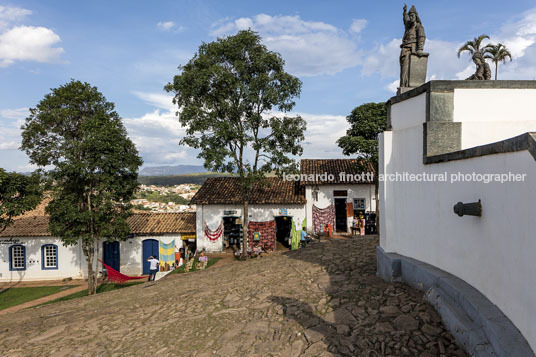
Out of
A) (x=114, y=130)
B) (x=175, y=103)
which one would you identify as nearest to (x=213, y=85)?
(x=175, y=103)

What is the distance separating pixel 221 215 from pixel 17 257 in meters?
13.9

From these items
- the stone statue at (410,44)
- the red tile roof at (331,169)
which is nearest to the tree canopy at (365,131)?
the red tile roof at (331,169)

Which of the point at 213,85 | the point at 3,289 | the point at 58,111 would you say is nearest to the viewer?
the point at 58,111

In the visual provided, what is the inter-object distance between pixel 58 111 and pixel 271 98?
10.5 meters

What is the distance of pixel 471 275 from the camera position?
462 centimetres

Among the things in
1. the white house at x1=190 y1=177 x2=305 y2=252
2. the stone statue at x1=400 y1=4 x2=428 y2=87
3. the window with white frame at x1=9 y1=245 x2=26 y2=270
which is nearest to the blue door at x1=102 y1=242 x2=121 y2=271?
the window with white frame at x1=9 y1=245 x2=26 y2=270

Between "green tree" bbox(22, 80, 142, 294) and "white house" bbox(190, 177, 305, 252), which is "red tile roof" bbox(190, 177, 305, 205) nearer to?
"white house" bbox(190, 177, 305, 252)

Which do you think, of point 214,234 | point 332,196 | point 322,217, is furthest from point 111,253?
point 332,196

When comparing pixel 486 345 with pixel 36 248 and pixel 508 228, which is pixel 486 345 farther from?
pixel 36 248

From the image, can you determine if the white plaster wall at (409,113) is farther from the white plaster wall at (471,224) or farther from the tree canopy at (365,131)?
the tree canopy at (365,131)

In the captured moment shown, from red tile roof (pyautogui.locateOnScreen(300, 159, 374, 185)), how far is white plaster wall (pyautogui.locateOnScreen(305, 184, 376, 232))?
1.15 ft

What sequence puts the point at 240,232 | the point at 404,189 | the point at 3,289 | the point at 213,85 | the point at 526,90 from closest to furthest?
1. the point at 526,90
2. the point at 404,189
3. the point at 213,85
4. the point at 3,289
5. the point at 240,232

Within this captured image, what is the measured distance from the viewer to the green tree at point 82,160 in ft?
50.0

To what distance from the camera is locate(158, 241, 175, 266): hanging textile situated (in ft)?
66.4
